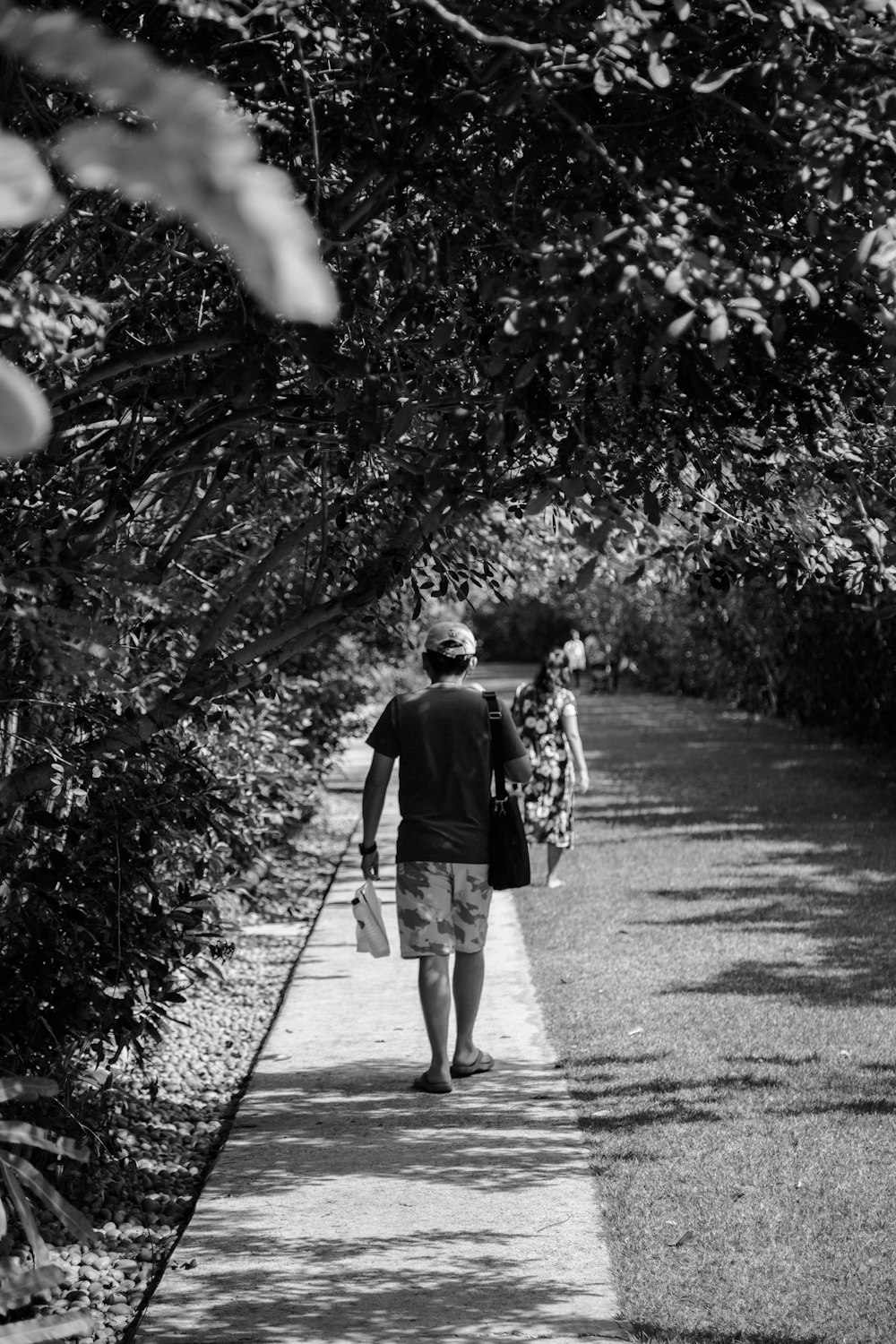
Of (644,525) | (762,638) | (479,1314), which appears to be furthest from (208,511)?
(762,638)

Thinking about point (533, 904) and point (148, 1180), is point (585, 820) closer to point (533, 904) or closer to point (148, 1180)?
point (533, 904)

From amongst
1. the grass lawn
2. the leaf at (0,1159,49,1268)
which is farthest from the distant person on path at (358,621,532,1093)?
the leaf at (0,1159,49,1268)

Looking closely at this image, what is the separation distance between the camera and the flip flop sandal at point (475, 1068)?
5965mm

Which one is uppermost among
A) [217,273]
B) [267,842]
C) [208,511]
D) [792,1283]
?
[217,273]

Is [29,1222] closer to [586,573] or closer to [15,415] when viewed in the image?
[586,573]

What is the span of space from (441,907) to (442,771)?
54cm

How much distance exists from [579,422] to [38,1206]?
3036mm

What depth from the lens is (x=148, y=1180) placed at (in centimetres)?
511

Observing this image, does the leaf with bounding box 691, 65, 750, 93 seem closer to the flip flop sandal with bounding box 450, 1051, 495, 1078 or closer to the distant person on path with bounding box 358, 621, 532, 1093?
the distant person on path with bounding box 358, 621, 532, 1093

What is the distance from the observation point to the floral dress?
1044 centimetres

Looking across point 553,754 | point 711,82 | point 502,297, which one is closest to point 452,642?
point 502,297

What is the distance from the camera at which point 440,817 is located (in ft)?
18.8

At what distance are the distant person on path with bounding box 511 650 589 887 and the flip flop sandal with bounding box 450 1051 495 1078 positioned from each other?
436 centimetres

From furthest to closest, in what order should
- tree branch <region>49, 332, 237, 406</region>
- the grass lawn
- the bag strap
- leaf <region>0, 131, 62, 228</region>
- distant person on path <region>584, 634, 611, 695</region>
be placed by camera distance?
distant person on path <region>584, 634, 611, 695</region>
the bag strap
the grass lawn
tree branch <region>49, 332, 237, 406</region>
leaf <region>0, 131, 62, 228</region>
